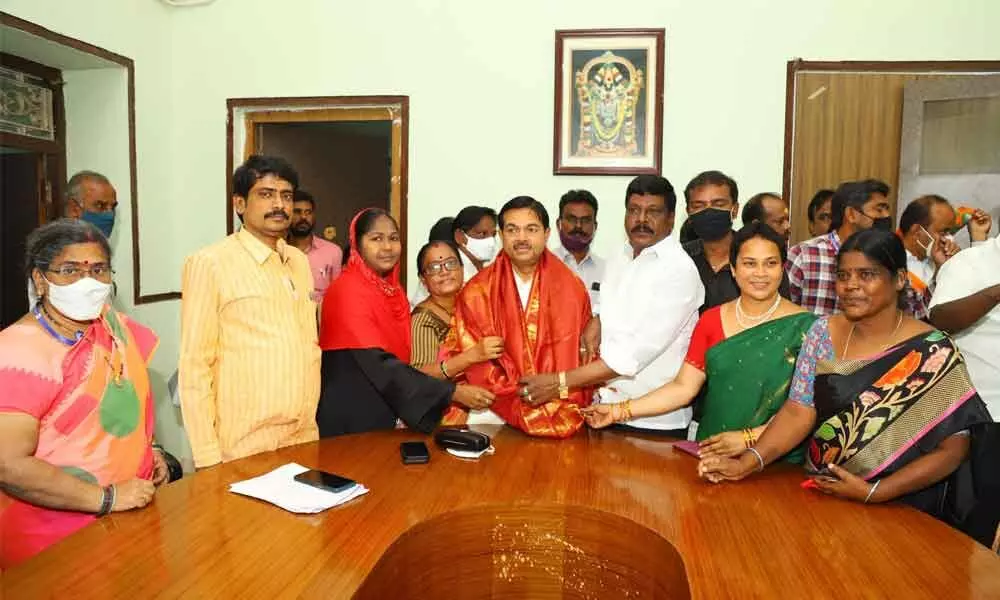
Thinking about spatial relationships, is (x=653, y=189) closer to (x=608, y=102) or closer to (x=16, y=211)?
(x=608, y=102)

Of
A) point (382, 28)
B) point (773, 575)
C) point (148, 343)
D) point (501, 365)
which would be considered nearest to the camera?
point (773, 575)

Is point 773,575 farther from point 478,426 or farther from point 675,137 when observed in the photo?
point 675,137

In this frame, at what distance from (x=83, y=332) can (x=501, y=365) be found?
115cm

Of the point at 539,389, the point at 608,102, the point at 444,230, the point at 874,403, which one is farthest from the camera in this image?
the point at 608,102

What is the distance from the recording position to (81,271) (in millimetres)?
1668

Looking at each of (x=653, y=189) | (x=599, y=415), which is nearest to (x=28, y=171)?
(x=653, y=189)

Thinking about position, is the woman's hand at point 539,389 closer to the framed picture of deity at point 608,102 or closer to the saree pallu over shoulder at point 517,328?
the saree pallu over shoulder at point 517,328

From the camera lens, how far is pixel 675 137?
389 cm

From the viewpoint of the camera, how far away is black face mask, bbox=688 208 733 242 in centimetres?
262

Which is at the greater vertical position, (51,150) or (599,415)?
(51,150)

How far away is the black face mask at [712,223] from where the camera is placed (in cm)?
262

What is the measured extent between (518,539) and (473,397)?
604mm

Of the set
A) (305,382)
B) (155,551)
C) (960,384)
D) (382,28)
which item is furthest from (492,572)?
(382,28)

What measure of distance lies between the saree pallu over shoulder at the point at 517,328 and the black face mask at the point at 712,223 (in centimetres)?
63
